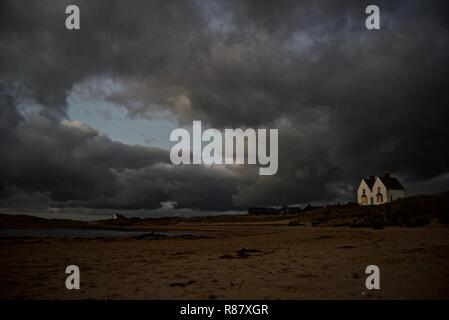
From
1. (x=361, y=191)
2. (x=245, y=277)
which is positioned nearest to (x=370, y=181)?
(x=361, y=191)

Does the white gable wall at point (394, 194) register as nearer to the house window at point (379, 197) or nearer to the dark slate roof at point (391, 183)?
the dark slate roof at point (391, 183)

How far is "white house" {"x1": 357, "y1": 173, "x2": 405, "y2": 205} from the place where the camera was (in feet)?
215

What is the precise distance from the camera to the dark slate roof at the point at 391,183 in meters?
66.4

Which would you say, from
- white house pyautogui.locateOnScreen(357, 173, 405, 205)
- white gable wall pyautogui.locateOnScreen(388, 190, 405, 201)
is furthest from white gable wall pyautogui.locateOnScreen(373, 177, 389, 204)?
white gable wall pyautogui.locateOnScreen(388, 190, 405, 201)

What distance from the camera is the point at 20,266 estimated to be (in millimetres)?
15773

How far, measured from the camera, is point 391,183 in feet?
222

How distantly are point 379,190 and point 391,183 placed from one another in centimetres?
297

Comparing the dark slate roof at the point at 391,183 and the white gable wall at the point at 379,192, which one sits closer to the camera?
the white gable wall at the point at 379,192

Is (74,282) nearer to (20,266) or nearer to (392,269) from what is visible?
(20,266)

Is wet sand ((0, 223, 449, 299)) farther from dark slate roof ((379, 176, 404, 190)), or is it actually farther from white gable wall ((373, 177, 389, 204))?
dark slate roof ((379, 176, 404, 190))

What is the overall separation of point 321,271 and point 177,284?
5.35 metres

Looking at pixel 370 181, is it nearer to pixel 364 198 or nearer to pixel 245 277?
pixel 364 198

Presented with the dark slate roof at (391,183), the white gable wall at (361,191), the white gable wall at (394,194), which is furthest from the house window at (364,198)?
the white gable wall at (394,194)
